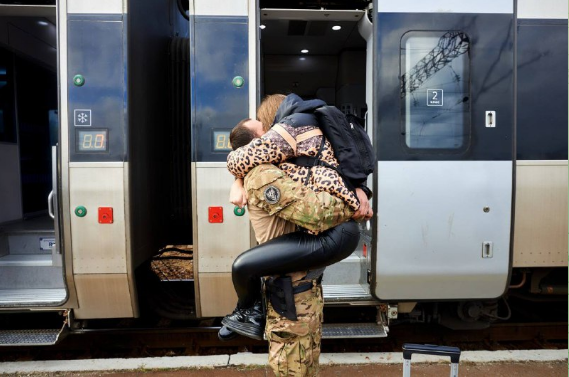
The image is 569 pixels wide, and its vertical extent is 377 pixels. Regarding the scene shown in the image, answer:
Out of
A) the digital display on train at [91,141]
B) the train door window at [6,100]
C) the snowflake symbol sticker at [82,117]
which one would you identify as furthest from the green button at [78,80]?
the train door window at [6,100]

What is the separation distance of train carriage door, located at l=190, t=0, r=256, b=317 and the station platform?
0.98m

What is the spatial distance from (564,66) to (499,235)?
163 cm

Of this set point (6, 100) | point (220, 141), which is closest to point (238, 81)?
point (220, 141)

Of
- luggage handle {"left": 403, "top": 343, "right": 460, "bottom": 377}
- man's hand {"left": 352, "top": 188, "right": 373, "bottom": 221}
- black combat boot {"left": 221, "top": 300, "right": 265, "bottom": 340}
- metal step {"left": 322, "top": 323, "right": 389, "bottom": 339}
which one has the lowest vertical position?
metal step {"left": 322, "top": 323, "right": 389, "bottom": 339}

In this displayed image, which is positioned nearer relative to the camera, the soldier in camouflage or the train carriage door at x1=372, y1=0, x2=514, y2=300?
the soldier in camouflage

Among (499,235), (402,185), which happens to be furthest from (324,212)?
(499,235)

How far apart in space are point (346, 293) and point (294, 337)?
1.64m

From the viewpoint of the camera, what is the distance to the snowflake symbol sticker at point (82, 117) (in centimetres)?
326

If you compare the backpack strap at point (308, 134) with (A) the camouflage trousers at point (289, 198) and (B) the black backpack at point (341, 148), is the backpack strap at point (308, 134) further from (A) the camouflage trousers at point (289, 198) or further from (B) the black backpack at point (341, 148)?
(A) the camouflage trousers at point (289, 198)

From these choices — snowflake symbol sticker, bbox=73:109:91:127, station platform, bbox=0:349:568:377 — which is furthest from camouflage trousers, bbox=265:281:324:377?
snowflake symbol sticker, bbox=73:109:91:127

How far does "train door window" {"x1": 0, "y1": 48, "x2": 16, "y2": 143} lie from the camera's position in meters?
5.11

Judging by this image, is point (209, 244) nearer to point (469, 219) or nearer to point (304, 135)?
point (304, 135)

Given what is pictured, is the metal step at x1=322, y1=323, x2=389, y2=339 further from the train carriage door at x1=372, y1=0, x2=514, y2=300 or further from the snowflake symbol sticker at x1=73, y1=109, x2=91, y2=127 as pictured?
the snowflake symbol sticker at x1=73, y1=109, x2=91, y2=127

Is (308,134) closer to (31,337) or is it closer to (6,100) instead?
(31,337)
